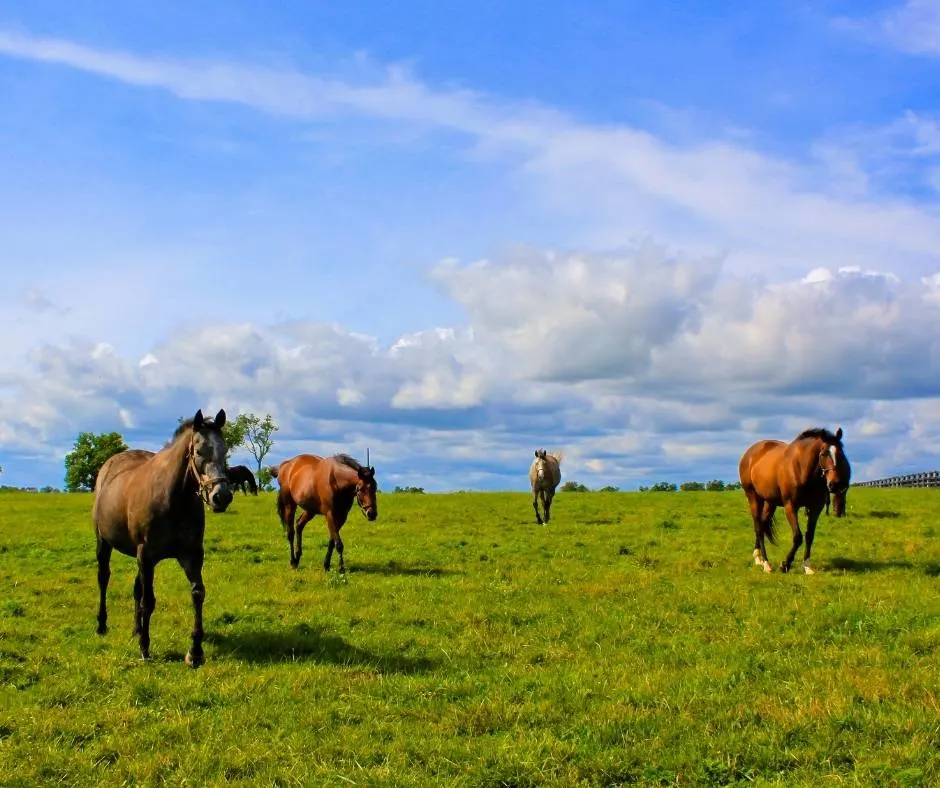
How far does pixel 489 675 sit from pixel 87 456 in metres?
103

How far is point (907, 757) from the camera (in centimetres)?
685

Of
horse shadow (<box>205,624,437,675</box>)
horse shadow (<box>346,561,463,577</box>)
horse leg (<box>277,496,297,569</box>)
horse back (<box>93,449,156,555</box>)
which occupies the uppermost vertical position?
horse back (<box>93,449,156,555</box>)

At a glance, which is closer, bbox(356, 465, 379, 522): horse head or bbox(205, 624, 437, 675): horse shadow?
bbox(205, 624, 437, 675): horse shadow

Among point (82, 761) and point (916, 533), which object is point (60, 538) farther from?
point (916, 533)

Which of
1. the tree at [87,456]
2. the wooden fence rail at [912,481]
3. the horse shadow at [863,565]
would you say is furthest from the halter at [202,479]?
the tree at [87,456]

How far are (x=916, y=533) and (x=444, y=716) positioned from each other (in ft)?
71.0

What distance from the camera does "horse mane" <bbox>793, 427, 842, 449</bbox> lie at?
17312 mm

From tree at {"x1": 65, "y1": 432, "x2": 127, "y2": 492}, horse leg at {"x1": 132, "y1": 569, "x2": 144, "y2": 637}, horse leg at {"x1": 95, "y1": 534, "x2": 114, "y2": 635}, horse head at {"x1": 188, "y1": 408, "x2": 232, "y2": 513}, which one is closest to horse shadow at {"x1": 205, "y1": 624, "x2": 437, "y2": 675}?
horse leg at {"x1": 132, "y1": 569, "x2": 144, "y2": 637}

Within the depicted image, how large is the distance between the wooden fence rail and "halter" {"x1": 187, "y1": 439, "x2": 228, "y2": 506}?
6079 centimetres

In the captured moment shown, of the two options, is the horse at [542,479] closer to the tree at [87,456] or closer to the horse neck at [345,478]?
the horse neck at [345,478]

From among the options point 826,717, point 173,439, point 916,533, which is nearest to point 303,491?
point 173,439

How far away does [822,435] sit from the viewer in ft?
57.6

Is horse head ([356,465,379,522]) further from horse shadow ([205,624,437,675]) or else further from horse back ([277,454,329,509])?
horse shadow ([205,624,437,675])

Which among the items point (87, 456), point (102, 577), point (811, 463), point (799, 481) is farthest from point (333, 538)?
point (87, 456)
